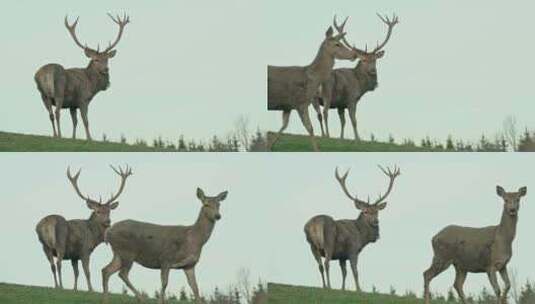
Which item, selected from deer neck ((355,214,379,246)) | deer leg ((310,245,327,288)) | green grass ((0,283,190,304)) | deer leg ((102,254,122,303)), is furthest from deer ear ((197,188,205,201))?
deer neck ((355,214,379,246))

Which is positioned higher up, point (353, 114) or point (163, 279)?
point (353, 114)

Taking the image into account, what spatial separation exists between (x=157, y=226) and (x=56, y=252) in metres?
4.29

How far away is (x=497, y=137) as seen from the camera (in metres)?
51.0

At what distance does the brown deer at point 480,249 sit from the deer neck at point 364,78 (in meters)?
5.14

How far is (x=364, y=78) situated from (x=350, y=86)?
1.83 ft

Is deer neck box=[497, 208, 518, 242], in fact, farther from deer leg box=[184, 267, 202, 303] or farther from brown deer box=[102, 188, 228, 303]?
deer leg box=[184, 267, 202, 303]

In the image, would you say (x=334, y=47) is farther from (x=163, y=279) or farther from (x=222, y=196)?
(x=163, y=279)

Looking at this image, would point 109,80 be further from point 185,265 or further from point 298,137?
point 185,265

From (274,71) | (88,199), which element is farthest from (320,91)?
(88,199)

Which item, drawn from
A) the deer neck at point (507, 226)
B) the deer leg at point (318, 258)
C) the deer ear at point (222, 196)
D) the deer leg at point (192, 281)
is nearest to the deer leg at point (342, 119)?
the deer leg at point (318, 258)

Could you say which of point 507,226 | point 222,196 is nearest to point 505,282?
point 507,226

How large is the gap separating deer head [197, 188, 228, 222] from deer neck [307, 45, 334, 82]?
157 inches

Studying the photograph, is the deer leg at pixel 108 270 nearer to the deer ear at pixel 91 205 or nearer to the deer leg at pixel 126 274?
the deer leg at pixel 126 274

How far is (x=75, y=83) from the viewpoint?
47.1 meters
